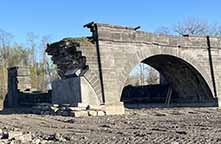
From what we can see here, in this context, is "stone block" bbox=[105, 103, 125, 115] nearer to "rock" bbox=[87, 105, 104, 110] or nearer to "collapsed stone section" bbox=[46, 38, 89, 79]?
"rock" bbox=[87, 105, 104, 110]

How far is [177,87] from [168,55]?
396 centimetres

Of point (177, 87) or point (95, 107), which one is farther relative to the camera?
point (177, 87)

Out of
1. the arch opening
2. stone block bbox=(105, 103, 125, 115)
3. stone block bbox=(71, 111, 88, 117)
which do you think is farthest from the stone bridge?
stone block bbox=(71, 111, 88, 117)

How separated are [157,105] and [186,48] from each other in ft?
16.1

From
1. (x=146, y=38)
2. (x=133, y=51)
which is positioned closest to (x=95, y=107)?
(x=133, y=51)

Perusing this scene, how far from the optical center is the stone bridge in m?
17.3

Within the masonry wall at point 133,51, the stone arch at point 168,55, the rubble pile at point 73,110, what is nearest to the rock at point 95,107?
the rubble pile at point 73,110

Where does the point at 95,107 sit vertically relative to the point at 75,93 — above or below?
below

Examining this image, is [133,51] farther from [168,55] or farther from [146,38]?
[168,55]

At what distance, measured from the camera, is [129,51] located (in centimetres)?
1884

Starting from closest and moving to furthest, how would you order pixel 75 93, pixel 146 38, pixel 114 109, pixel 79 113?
1. pixel 79 113
2. pixel 75 93
3. pixel 114 109
4. pixel 146 38

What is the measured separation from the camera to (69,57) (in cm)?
1747

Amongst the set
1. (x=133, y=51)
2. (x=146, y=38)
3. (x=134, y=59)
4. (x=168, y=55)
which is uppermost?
(x=146, y=38)

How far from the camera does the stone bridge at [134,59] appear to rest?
17.3m
